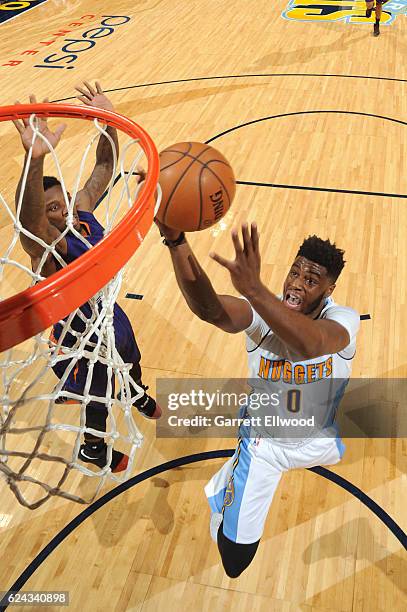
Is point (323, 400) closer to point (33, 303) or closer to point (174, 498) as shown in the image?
point (174, 498)

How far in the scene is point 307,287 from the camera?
2346 mm

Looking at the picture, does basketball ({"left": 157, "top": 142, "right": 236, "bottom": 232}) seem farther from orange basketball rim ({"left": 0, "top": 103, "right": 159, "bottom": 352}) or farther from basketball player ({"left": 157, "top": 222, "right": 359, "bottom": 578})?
basketball player ({"left": 157, "top": 222, "right": 359, "bottom": 578})

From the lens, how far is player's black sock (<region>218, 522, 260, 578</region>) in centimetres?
239

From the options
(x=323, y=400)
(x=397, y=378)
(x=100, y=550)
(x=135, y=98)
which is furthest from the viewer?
(x=135, y=98)

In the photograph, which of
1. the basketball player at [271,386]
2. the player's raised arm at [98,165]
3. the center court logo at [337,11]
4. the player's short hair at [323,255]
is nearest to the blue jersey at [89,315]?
the player's raised arm at [98,165]

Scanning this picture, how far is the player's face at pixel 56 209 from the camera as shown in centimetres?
259

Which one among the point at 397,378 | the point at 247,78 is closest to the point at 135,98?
the point at 247,78

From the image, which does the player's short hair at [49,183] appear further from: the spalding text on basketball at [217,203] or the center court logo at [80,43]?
the center court logo at [80,43]

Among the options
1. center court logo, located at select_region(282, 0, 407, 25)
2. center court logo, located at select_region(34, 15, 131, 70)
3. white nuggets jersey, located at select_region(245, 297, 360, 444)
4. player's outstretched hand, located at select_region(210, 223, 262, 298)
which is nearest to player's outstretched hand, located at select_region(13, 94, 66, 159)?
player's outstretched hand, located at select_region(210, 223, 262, 298)

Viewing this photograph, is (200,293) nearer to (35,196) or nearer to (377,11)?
(35,196)

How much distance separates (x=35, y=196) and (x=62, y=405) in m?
1.61

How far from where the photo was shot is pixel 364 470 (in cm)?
293

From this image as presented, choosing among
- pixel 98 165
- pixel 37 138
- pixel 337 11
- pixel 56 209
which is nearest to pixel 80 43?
pixel 337 11

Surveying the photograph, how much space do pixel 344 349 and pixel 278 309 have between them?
65cm
